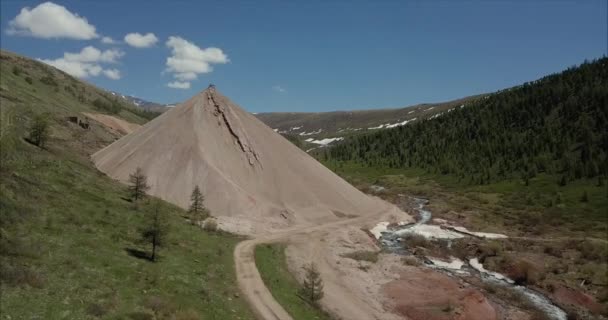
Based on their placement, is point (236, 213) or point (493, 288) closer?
point (493, 288)

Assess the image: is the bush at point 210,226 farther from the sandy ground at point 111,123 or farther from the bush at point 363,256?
the sandy ground at point 111,123

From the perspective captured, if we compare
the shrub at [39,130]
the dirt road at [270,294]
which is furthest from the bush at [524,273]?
the shrub at [39,130]

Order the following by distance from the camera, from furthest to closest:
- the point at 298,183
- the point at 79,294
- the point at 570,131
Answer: the point at 570,131
the point at 298,183
the point at 79,294

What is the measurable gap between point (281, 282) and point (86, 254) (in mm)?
15892

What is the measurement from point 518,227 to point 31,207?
76.4 meters

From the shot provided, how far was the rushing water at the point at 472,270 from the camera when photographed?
42719mm

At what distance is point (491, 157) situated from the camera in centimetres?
14488

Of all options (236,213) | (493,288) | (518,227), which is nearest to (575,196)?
(518,227)

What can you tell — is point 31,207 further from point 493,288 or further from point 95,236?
point 493,288

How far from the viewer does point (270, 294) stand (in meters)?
33.9

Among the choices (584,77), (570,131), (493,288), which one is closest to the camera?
(493,288)

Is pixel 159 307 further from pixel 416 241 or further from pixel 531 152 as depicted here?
pixel 531 152

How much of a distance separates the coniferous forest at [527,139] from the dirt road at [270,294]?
86134 millimetres

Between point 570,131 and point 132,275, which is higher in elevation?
point 570,131
